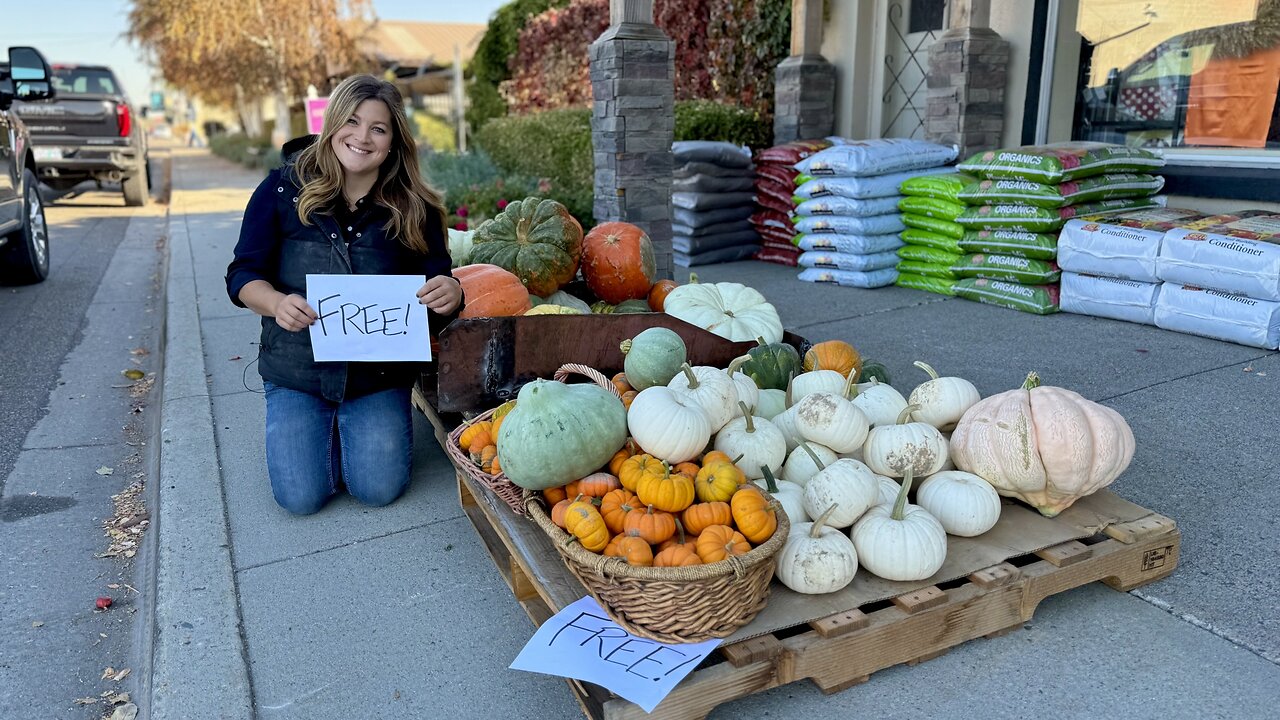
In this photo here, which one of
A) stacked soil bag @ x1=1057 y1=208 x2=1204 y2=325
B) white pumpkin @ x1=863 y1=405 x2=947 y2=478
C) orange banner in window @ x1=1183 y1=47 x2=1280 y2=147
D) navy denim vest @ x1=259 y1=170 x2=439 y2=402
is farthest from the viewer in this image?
orange banner in window @ x1=1183 y1=47 x2=1280 y2=147

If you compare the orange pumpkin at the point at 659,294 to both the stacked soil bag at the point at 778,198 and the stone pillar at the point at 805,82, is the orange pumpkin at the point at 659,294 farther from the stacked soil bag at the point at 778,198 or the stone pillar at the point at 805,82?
the stone pillar at the point at 805,82

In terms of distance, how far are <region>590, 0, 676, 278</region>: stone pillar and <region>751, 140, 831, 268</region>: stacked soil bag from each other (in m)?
1.90

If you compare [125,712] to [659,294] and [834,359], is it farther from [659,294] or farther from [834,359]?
[659,294]

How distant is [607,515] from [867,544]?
758 mm

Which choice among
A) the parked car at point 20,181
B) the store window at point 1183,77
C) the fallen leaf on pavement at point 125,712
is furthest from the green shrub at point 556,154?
the fallen leaf on pavement at point 125,712

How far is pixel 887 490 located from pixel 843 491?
0.26 meters

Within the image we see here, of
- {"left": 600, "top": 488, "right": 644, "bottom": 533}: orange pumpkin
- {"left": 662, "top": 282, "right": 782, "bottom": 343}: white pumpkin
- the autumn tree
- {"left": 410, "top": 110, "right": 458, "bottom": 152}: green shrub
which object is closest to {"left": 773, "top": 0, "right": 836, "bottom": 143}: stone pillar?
{"left": 662, "top": 282, "right": 782, "bottom": 343}: white pumpkin

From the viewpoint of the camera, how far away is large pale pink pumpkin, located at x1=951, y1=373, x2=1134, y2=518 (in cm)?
280

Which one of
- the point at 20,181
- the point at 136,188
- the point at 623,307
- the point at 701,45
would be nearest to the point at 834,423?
the point at 623,307

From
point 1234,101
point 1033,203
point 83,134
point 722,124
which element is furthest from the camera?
point 83,134

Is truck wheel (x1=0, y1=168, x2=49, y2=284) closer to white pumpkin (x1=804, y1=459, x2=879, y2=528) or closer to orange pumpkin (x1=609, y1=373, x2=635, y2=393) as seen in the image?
orange pumpkin (x1=609, y1=373, x2=635, y2=393)

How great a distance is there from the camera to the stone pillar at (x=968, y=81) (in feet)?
24.5

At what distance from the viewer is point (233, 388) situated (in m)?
5.24

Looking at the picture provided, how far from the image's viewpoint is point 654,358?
3.36m
